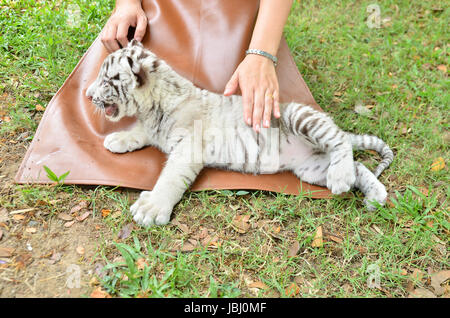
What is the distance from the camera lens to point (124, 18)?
2850 mm

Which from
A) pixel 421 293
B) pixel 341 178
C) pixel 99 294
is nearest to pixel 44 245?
pixel 99 294

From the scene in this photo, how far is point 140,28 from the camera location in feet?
9.41

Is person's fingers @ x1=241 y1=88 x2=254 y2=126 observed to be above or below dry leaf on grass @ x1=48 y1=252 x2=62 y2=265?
above

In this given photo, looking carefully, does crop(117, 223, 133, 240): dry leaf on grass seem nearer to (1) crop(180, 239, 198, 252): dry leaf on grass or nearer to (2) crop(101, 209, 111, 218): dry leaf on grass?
(2) crop(101, 209, 111, 218): dry leaf on grass

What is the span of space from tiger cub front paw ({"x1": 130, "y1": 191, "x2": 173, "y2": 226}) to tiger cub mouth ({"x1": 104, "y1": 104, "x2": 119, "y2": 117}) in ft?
2.33

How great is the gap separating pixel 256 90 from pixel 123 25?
1.21 meters

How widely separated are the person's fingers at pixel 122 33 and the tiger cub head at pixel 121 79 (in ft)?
0.51

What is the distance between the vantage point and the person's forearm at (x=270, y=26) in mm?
2609

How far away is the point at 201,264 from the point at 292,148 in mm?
1129

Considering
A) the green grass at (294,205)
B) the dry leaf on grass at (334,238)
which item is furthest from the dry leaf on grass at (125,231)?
the dry leaf on grass at (334,238)

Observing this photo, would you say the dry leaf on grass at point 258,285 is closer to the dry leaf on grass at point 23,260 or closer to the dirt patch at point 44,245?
the dirt patch at point 44,245

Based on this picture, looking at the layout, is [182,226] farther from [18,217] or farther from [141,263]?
[18,217]

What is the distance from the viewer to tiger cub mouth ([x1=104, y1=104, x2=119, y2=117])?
269 centimetres

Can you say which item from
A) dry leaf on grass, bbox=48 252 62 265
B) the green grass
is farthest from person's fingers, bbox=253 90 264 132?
dry leaf on grass, bbox=48 252 62 265
